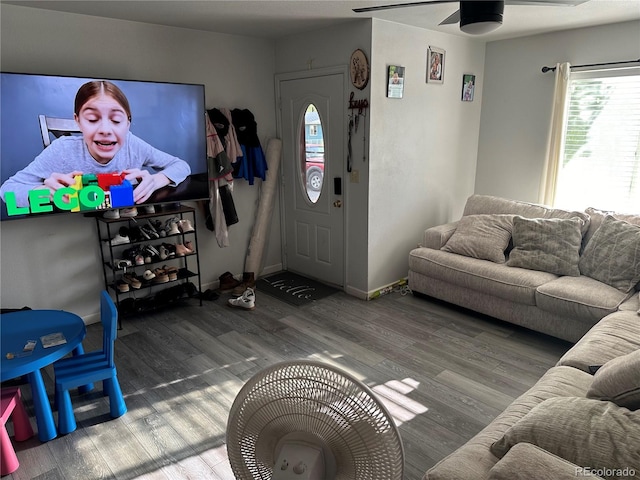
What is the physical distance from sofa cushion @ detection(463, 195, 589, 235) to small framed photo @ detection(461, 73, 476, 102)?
3.53ft

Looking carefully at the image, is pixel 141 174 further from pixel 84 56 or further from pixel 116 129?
pixel 84 56

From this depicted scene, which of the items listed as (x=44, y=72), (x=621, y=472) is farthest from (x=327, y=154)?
(x=621, y=472)

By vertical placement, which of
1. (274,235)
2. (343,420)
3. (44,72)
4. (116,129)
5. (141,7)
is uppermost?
(141,7)

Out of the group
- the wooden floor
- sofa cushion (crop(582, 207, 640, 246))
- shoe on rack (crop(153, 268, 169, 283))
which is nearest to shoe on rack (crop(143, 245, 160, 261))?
shoe on rack (crop(153, 268, 169, 283))

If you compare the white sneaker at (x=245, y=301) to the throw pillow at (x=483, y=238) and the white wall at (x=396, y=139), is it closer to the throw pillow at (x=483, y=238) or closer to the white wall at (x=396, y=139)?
the white wall at (x=396, y=139)

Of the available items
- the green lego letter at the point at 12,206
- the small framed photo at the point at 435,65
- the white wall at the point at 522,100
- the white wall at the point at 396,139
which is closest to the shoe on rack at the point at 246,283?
A: the white wall at the point at 396,139

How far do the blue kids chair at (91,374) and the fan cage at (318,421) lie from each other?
157cm

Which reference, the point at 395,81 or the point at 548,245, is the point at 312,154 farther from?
the point at 548,245

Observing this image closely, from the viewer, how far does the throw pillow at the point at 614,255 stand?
3.04m

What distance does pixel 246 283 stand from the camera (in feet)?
14.1

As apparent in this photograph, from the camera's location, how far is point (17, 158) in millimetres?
2914

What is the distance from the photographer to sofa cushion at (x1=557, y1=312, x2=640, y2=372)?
2.16m

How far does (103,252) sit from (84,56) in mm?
1498

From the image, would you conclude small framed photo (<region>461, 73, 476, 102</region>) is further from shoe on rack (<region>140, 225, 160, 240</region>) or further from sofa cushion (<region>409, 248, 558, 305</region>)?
shoe on rack (<region>140, 225, 160, 240</region>)
